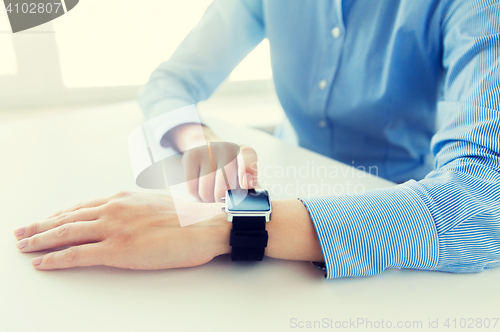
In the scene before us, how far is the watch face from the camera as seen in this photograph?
16.4 inches

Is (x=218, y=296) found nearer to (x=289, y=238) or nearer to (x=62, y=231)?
(x=289, y=238)

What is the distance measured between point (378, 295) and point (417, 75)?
1.77 feet

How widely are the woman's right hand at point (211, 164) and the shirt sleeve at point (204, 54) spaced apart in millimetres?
139

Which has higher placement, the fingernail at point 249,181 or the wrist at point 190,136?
the wrist at point 190,136

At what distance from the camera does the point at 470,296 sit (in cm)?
38

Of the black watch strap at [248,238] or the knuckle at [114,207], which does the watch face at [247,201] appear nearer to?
the black watch strap at [248,238]

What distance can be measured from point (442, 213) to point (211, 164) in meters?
0.38

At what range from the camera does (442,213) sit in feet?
1.38

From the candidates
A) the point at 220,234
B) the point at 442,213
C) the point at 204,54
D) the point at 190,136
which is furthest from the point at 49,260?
the point at 204,54

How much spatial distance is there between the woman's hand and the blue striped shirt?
15cm

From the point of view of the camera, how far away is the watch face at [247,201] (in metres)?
0.42

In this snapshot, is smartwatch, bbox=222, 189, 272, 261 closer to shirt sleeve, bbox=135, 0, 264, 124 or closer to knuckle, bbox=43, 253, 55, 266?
knuckle, bbox=43, 253, 55, 266

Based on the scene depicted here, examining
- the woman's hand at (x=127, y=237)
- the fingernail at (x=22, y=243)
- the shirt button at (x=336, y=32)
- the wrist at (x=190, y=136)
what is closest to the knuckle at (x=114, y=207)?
the woman's hand at (x=127, y=237)

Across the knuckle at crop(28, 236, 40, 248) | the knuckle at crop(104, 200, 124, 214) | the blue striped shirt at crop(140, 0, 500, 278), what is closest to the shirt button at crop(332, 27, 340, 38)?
the blue striped shirt at crop(140, 0, 500, 278)
